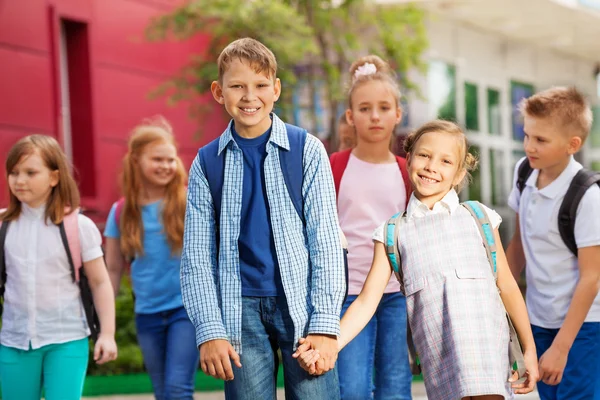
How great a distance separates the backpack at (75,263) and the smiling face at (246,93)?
161 centimetres

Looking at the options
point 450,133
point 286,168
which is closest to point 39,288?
point 286,168

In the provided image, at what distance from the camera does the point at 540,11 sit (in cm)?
1683

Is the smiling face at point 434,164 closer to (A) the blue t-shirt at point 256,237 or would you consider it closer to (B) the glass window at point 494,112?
(A) the blue t-shirt at point 256,237

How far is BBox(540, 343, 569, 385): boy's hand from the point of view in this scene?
4.30 m

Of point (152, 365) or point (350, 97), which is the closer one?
point (350, 97)

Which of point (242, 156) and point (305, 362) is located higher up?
point (242, 156)

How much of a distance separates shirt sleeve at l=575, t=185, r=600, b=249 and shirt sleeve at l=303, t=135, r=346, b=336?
1497mm

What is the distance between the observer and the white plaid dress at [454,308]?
352 cm

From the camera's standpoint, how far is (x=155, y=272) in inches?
219

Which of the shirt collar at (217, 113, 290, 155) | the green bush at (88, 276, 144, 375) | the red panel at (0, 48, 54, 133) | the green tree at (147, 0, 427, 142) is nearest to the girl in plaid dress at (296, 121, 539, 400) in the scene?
the shirt collar at (217, 113, 290, 155)

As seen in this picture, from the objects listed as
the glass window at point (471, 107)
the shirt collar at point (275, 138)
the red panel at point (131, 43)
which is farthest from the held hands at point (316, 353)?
the glass window at point (471, 107)

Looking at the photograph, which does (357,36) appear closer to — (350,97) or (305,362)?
(350,97)

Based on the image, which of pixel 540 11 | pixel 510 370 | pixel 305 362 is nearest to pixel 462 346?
pixel 510 370

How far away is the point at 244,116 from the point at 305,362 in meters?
0.92
